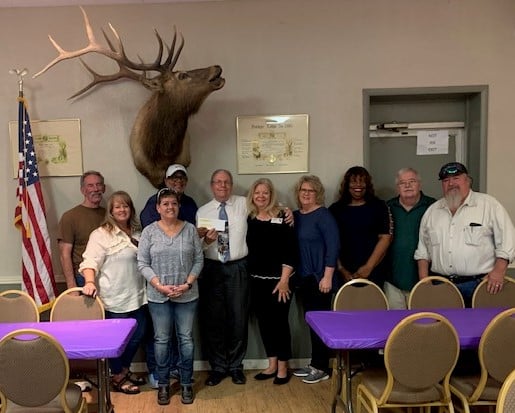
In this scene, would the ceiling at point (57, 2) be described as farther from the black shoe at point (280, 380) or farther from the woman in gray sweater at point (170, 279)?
the black shoe at point (280, 380)

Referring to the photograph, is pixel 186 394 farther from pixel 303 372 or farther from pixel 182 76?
pixel 182 76

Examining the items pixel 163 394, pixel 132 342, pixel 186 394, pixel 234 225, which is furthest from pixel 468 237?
pixel 132 342

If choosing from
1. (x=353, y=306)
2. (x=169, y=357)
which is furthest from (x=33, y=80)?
(x=353, y=306)

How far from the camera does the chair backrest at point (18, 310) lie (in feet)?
10.4

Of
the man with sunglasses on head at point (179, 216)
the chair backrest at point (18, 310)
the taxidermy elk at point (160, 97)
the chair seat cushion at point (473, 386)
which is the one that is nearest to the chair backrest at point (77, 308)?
the chair backrest at point (18, 310)

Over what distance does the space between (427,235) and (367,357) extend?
1.09 m

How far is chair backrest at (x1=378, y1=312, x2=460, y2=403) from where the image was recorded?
A: 7.79 feet

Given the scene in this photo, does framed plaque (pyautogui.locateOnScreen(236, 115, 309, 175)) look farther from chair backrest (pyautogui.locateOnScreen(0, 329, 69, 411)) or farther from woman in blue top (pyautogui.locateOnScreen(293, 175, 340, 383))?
chair backrest (pyautogui.locateOnScreen(0, 329, 69, 411))

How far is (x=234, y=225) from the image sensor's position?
3.68 metres

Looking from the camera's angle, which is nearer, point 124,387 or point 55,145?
point 124,387

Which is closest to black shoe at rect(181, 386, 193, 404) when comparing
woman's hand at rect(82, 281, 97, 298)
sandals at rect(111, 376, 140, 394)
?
sandals at rect(111, 376, 140, 394)

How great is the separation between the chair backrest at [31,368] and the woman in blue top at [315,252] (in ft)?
A: 6.49

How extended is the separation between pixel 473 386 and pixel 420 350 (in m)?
0.52

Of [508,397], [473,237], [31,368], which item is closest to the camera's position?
[508,397]
